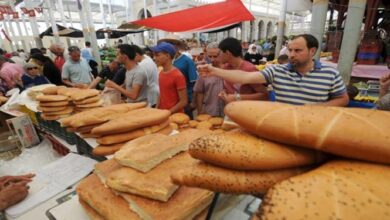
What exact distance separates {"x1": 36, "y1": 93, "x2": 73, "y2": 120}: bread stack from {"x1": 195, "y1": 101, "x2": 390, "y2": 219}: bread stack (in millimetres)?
1870

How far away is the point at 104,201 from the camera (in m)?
1.02

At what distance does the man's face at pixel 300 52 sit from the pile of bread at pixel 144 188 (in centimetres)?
138

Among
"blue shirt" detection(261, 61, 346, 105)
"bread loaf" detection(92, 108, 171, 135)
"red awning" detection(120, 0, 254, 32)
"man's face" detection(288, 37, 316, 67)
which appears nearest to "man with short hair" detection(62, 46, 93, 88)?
"red awning" detection(120, 0, 254, 32)

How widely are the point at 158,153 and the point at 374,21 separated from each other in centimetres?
1159

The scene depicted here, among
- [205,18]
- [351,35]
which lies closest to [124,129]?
[205,18]

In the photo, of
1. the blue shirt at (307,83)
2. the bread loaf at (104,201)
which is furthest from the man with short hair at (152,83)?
the bread loaf at (104,201)

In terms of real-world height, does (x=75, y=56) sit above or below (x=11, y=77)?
above

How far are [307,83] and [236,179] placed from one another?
174cm

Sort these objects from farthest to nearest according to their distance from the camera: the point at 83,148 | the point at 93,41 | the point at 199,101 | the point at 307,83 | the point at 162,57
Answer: the point at 93,41
the point at 199,101
the point at 162,57
the point at 307,83
the point at 83,148

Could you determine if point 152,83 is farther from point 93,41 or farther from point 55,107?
point 93,41

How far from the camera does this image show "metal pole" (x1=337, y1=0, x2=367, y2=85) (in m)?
5.33

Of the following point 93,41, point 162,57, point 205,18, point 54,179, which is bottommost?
point 54,179

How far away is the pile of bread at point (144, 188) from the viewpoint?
908 millimetres

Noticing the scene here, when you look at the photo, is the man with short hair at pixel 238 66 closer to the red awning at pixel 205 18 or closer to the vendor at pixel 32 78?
the vendor at pixel 32 78
